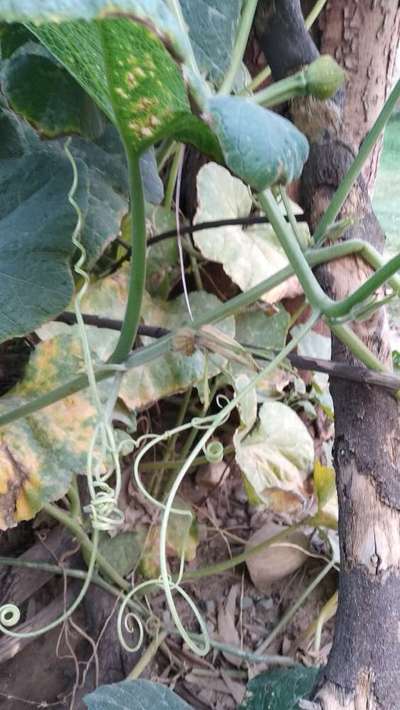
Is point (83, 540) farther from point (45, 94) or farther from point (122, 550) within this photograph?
point (45, 94)

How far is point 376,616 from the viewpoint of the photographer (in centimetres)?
45

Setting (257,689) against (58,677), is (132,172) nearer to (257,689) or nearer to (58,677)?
(257,689)

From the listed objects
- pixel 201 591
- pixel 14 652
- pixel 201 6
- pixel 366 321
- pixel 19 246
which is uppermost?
pixel 201 6

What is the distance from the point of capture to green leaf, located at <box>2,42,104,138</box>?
1.56ft

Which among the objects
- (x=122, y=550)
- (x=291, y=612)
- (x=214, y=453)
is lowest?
(x=291, y=612)

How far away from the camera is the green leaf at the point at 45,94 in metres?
0.48

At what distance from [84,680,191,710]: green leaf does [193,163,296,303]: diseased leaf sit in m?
0.43

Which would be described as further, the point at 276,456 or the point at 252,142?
the point at 276,456

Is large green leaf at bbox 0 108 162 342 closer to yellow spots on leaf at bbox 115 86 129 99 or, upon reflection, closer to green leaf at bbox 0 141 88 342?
green leaf at bbox 0 141 88 342

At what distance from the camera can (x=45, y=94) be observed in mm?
493

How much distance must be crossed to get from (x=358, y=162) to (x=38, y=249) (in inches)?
10.2

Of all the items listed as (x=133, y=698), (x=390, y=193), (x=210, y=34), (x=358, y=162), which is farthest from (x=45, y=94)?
(x=390, y=193)

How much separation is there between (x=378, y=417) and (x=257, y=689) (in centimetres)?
29

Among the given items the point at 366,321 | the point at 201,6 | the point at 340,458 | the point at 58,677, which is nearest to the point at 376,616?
the point at 340,458
